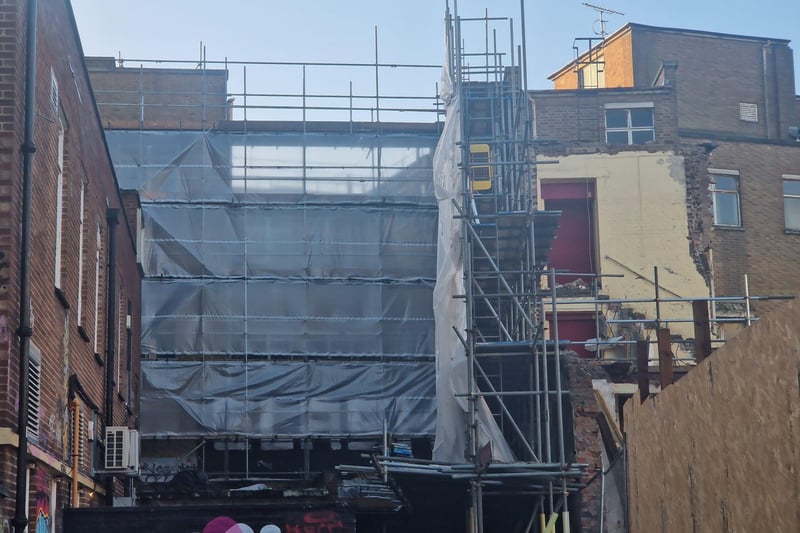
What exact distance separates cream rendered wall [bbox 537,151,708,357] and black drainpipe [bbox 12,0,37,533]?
22.2 meters

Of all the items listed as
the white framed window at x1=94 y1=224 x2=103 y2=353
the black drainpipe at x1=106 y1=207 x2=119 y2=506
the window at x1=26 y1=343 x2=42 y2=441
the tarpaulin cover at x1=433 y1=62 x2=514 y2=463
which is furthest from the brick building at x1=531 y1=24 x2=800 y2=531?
the window at x1=26 y1=343 x2=42 y2=441

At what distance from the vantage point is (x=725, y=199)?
118 ft

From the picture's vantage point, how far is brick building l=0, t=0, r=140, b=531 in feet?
35.1

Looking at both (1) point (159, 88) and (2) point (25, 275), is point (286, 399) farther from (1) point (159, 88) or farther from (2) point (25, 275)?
(2) point (25, 275)

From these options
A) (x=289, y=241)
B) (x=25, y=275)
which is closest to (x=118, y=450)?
(x=25, y=275)

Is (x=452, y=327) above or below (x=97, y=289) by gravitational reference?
below

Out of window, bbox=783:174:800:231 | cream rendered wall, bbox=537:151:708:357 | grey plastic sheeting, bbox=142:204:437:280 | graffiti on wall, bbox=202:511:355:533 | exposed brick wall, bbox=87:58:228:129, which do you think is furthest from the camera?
exposed brick wall, bbox=87:58:228:129

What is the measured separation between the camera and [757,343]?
9734 mm

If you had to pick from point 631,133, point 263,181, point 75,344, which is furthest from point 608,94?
point 75,344

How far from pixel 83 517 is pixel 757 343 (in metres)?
7.92

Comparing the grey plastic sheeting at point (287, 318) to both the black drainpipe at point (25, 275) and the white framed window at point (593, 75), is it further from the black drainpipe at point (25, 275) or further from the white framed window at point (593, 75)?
the black drainpipe at point (25, 275)

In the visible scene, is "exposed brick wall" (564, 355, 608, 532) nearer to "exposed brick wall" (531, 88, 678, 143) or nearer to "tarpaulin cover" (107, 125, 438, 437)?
"tarpaulin cover" (107, 125, 438, 437)

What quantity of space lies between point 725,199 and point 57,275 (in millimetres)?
25955

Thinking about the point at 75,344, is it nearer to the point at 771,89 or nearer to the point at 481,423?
the point at 481,423
